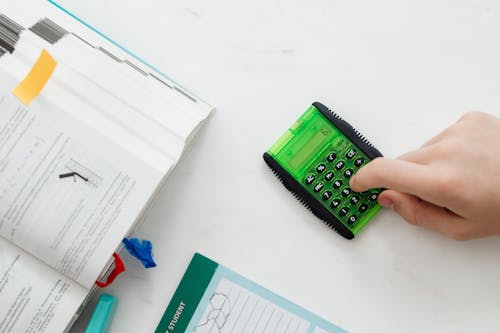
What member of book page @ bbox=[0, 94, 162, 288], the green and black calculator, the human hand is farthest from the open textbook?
the human hand

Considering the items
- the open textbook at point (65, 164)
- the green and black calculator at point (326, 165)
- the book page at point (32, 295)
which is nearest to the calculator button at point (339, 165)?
the green and black calculator at point (326, 165)

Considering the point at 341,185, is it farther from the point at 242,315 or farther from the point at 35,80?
the point at 35,80

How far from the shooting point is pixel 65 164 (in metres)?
0.57

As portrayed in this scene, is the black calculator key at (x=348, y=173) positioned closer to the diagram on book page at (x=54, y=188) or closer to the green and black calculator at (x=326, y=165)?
the green and black calculator at (x=326, y=165)

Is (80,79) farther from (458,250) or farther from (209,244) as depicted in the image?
(458,250)

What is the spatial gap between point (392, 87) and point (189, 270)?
335 mm

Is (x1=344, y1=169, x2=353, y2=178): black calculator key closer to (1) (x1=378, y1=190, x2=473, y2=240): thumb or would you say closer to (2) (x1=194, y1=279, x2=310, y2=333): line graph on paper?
(1) (x1=378, y1=190, x2=473, y2=240): thumb

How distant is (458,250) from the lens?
0.65 metres

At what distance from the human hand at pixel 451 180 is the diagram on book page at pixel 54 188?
0.94ft

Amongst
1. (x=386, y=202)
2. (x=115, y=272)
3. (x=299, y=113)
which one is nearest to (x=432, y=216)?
(x=386, y=202)

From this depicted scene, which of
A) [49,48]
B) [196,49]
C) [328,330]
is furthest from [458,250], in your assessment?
[49,48]

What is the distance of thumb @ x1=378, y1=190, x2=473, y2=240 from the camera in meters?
0.60

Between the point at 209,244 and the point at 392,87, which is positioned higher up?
the point at 392,87

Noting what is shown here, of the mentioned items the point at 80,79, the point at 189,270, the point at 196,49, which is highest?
the point at 196,49
